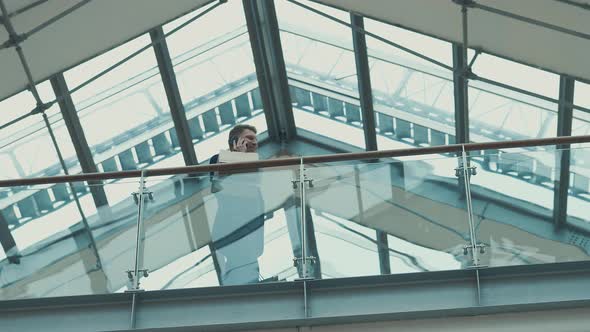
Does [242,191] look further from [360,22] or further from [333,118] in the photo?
[333,118]

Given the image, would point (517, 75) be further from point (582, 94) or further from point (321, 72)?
point (321, 72)

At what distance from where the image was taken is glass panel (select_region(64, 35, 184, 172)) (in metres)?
9.94

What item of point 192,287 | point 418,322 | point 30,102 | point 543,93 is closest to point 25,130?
point 30,102

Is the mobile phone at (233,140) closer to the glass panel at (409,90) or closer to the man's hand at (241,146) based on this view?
the man's hand at (241,146)

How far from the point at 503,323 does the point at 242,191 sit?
137 centimetres

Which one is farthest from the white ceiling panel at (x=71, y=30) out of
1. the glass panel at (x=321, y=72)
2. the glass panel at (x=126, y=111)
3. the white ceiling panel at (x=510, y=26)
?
the white ceiling panel at (x=510, y=26)

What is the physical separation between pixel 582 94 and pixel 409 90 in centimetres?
155

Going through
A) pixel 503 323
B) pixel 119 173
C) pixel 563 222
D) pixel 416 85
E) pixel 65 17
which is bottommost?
pixel 503 323

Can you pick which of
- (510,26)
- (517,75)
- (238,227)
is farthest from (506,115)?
(238,227)

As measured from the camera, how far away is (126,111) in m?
10.5

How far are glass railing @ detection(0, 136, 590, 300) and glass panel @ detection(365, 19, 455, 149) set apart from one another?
13.1 feet

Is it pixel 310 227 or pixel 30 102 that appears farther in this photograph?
pixel 30 102

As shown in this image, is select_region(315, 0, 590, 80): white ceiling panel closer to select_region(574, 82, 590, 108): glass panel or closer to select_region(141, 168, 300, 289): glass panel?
select_region(574, 82, 590, 108): glass panel

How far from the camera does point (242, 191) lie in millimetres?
5988
